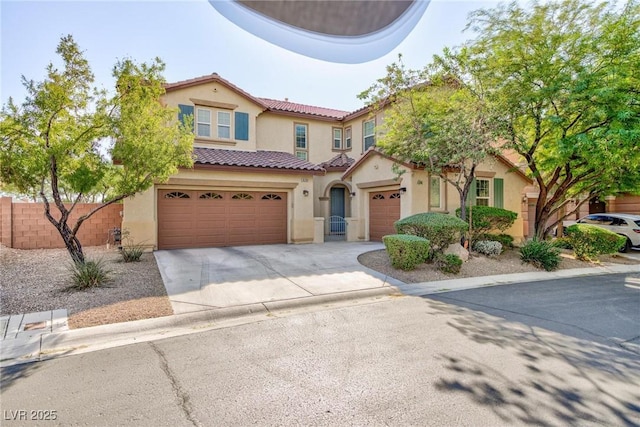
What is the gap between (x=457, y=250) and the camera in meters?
10.5

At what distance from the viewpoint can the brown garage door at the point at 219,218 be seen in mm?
12695

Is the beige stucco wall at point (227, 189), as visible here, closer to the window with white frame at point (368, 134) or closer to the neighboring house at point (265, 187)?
the neighboring house at point (265, 187)

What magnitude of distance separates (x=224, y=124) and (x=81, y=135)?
8.79 meters

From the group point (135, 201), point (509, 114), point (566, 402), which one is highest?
point (509, 114)

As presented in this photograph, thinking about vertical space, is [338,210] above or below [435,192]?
below

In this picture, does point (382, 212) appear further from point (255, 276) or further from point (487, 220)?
point (255, 276)

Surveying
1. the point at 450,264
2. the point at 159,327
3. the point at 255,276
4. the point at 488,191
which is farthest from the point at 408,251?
the point at 488,191

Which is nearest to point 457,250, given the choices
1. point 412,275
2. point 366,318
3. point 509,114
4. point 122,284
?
point 412,275

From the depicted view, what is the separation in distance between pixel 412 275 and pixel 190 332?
5.80 meters

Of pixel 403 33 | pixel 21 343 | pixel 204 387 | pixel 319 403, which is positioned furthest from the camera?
pixel 21 343

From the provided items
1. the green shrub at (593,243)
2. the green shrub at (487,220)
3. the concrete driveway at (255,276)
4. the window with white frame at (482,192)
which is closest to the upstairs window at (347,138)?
the window with white frame at (482,192)

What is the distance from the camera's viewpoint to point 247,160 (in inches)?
560

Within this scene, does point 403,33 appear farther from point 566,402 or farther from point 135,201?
point 135,201

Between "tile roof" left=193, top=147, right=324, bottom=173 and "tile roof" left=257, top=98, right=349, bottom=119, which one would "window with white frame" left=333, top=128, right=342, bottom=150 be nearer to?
"tile roof" left=257, top=98, right=349, bottom=119
